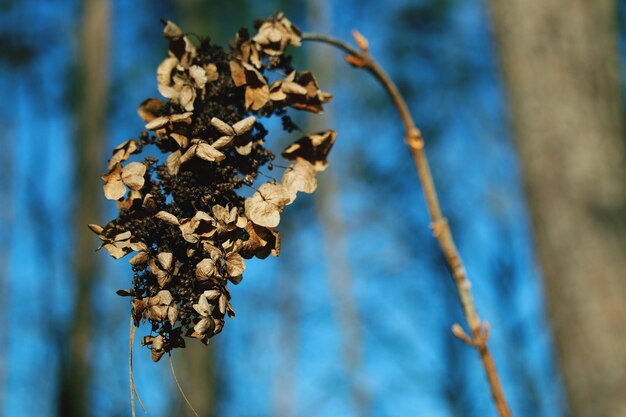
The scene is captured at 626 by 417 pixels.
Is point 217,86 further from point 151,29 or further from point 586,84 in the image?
point 151,29

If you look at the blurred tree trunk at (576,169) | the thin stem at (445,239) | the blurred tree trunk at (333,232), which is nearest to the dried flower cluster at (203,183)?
the thin stem at (445,239)

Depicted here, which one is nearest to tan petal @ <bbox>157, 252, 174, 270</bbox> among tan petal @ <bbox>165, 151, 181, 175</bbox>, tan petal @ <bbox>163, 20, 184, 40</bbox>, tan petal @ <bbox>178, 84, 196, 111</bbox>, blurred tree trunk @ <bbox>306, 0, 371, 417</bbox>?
tan petal @ <bbox>165, 151, 181, 175</bbox>

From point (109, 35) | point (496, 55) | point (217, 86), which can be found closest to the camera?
point (217, 86)

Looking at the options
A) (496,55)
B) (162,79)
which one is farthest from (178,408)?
(162,79)

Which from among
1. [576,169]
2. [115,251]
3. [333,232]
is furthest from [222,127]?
[333,232]

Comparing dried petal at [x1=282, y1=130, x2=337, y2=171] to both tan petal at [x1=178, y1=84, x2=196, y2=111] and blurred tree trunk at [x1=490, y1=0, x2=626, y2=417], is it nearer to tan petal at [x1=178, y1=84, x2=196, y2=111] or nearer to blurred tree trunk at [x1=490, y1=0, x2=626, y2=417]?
tan petal at [x1=178, y1=84, x2=196, y2=111]

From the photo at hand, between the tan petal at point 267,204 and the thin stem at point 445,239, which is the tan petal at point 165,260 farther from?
the thin stem at point 445,239
